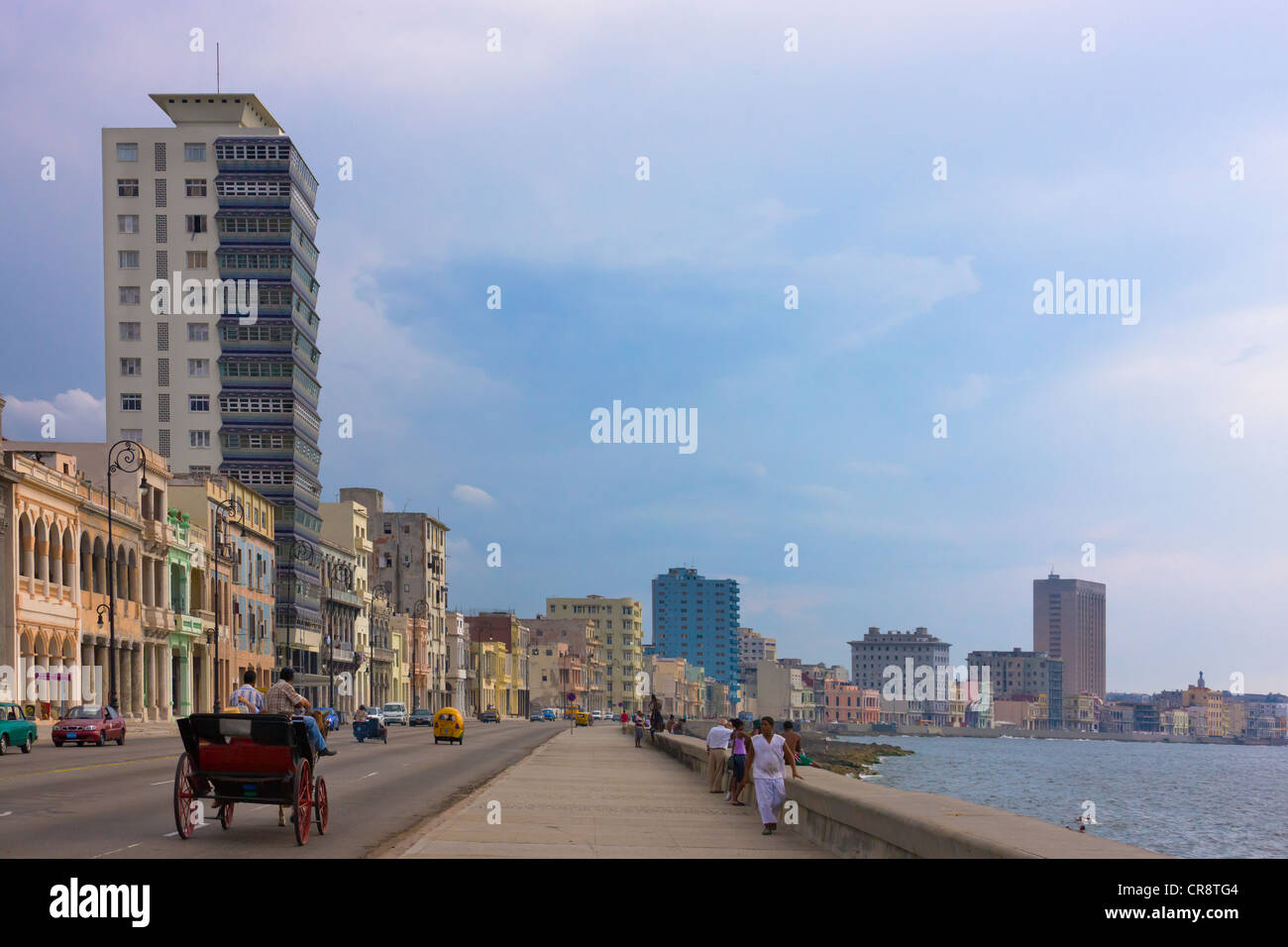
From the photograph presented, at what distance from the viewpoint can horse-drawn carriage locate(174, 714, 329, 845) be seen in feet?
53.2

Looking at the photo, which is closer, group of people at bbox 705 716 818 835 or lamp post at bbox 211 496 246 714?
group of people at bbox 705 716 818 835

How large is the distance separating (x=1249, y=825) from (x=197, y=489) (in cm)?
6624

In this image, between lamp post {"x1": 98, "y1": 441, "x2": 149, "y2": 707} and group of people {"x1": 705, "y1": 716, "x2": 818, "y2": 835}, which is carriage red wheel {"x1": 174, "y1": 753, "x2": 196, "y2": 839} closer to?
group of people {"x1": 705, "y1": 716, "x2": 818, "y2": 835}

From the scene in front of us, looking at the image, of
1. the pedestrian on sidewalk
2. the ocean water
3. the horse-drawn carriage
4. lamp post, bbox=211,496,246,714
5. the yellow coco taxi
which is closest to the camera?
the horse-drawn carriage

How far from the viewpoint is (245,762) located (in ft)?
53.5

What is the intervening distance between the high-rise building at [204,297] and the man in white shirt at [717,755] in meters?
93.1

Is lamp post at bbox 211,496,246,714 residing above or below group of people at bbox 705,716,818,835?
above

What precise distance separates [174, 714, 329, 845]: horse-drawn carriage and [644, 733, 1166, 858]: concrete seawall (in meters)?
6.30

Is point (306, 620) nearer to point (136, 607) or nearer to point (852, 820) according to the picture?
point (136, 607)

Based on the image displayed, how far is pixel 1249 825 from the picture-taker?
8275 centimetres

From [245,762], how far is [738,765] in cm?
1325

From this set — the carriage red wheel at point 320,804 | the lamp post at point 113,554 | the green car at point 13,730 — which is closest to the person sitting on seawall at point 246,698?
the carriage red wheel at point 320,804

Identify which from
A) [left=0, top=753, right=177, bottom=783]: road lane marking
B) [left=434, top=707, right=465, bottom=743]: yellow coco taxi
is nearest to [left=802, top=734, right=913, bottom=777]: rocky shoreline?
[left=434, top=707, right=465, bottom=743]: yellow coco taxi

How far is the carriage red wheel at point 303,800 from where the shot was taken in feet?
54.2
